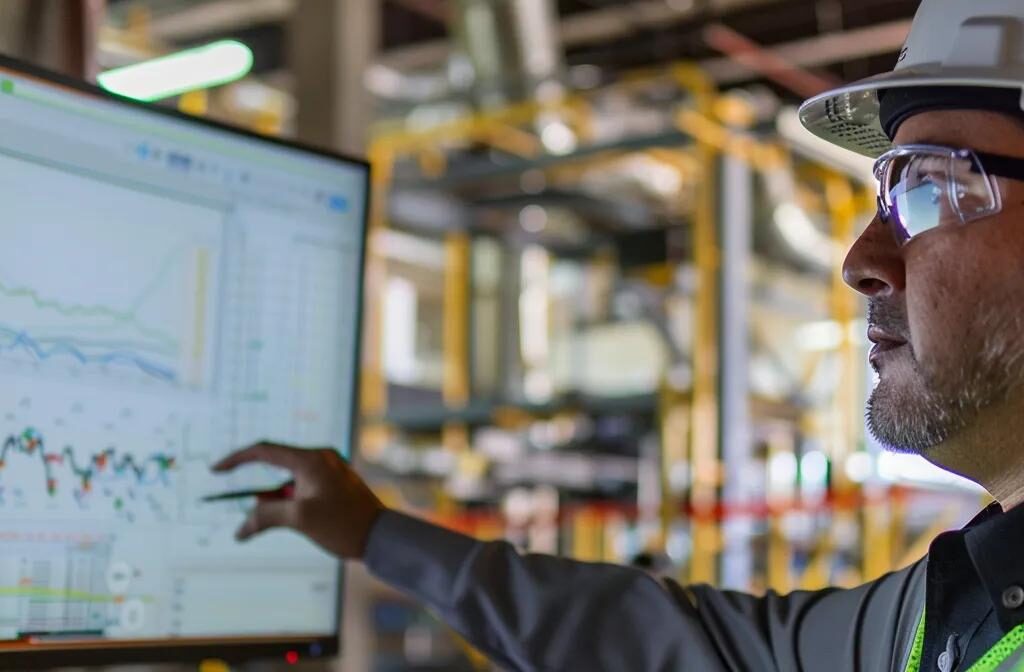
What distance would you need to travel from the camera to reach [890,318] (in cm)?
→ 144

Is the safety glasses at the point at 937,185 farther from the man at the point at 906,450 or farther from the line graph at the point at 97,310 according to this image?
the line graph at the point at 97,310

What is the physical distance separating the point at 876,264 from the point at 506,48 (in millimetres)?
6712

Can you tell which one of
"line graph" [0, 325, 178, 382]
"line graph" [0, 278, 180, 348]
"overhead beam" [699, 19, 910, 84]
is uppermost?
"overhead beam" [699, 19, 910, 84]

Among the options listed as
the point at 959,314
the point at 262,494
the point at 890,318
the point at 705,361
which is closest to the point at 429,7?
the point at 705,361

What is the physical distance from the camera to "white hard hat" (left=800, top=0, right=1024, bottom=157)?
1.29 m

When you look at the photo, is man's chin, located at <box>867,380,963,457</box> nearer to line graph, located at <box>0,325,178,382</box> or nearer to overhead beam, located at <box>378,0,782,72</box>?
line graph, located at <box>0,325,178,382</box>

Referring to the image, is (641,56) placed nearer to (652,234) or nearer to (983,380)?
(652,234)

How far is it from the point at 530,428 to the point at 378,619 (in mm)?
4404

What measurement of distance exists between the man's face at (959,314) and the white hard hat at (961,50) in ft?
0.15

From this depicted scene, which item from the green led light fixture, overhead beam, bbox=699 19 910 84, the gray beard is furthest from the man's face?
overhead beam, bbox=699 19 910 84

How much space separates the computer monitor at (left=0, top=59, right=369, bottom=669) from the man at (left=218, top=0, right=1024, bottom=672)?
82mm

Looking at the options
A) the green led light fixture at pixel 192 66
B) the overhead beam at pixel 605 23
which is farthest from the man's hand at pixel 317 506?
the overhead beam at pixel 605 23

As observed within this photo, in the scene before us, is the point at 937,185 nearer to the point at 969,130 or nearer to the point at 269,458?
the point at 969,130

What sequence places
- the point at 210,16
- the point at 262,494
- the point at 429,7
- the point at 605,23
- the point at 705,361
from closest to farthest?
the point at 262,494 → the point at 705,361 → the point at 429,7 → the point at 210,16 → the point at 605,23
